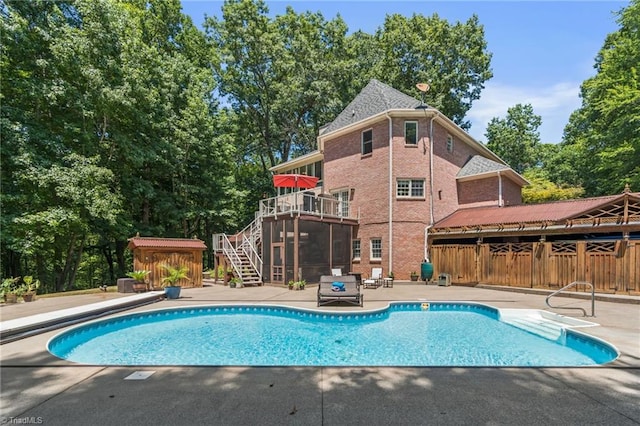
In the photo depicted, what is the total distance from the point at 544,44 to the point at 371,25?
2580cm

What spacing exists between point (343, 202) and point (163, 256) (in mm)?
11181

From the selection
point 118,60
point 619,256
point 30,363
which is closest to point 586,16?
point 619,256

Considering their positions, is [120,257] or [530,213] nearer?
[530,213]

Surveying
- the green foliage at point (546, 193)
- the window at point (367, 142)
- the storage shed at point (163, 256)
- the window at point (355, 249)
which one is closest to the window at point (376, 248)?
the window at point (355, 249)

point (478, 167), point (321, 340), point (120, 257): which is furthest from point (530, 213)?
point (120, 257)

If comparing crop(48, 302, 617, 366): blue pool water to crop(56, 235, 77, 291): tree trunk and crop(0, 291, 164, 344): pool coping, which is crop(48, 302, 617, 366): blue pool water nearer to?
crop(0, 291, 164, 344): pool coping

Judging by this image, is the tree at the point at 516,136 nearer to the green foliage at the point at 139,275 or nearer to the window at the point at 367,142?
the window at the point at 367,142

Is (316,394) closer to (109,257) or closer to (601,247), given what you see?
(601,247)

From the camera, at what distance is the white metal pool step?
8.12 m

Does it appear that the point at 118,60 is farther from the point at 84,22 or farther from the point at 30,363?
the point at 30,363

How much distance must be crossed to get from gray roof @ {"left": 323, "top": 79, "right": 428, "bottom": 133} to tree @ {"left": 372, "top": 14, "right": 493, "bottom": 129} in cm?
1060

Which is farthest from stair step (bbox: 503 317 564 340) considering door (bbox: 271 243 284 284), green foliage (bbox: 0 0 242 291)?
green foliage (bbox: 0 0 242 291)

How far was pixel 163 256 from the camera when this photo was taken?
53.7ft

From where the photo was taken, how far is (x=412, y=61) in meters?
32.1
